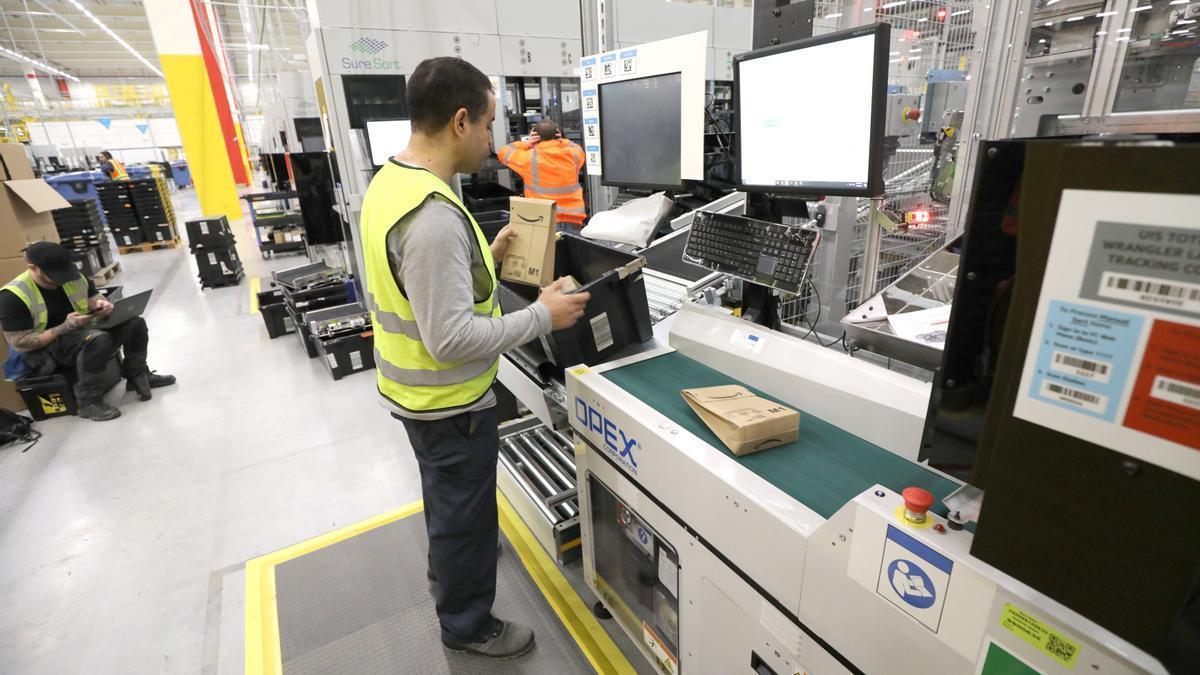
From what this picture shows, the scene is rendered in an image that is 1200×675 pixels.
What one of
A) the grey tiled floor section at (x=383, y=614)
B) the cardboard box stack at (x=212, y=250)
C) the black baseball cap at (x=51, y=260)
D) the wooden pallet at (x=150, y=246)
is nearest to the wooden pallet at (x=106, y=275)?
the cardboard box stack at (x=212, y=250)

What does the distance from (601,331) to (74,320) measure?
153 inches

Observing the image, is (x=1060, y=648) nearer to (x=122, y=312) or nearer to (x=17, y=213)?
(x=122, y=312)

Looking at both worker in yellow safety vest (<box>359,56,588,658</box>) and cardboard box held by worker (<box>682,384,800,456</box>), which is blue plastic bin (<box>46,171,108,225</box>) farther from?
cardboard box held by worker (<box>682,384,800,456</box>)

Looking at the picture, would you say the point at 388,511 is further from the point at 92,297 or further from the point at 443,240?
the point at 92,297

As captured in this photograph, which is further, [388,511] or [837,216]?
[388,511]

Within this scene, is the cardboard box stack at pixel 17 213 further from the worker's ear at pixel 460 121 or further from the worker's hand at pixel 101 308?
the worker's ear at pixel 460 121

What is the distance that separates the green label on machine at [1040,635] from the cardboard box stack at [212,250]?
8.07 metres

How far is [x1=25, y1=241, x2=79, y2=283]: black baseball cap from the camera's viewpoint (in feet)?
10.7

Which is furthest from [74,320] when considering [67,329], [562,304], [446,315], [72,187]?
[72,187]

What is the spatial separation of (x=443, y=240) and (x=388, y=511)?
1.82m

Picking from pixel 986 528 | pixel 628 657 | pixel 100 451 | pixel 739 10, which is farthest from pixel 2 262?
pixel 739 10

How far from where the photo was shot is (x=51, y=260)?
10.7ft

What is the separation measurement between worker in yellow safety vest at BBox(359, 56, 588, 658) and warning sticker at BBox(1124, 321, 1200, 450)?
1109mm

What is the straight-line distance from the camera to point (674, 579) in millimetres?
1393
